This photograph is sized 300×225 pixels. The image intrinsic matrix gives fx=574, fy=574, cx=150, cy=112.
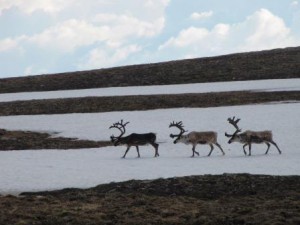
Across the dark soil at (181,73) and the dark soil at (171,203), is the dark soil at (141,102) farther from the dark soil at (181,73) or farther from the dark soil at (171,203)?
the dark soil at (171,203)

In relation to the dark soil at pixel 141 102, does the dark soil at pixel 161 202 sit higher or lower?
lower

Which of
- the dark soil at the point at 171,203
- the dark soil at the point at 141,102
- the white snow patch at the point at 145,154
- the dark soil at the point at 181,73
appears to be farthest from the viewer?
the dark soil at the point at 181,73

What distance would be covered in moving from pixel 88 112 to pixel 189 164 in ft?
68.3

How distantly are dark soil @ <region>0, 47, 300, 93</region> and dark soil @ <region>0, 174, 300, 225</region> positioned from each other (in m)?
37.0

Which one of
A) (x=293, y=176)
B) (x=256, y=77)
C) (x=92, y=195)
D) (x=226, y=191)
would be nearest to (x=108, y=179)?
(x=92, y=195)

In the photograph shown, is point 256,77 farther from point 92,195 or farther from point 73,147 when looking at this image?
point 92,195

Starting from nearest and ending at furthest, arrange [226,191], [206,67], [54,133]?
1. [226,191]
2. [54,133]
3. [206,67]

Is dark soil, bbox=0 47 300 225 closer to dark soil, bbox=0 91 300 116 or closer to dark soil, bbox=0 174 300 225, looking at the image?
dark soil, bbox=0 174 300 225

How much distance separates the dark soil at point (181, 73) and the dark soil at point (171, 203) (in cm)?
3705

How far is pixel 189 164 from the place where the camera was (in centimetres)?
2347

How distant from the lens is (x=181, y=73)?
6012 cm

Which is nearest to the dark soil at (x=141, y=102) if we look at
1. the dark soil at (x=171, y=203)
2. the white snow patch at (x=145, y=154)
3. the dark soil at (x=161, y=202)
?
the white snow patch at (x=145, y=154)

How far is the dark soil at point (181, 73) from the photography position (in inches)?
2243

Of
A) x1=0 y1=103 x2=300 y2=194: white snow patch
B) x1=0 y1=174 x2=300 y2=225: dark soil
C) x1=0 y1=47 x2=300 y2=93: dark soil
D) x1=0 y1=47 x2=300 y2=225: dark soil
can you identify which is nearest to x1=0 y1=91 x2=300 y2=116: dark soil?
x1=0 y1=103 x2=300 y2=194: white snow patch
